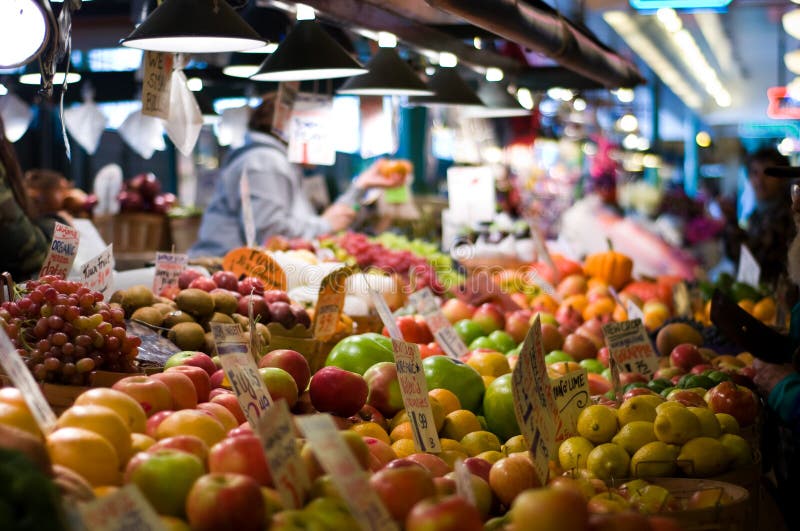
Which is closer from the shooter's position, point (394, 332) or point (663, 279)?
point (394, 332)

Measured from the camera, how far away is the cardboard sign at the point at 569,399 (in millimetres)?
2880

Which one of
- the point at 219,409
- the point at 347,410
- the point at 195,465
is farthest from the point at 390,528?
the point at 347,410

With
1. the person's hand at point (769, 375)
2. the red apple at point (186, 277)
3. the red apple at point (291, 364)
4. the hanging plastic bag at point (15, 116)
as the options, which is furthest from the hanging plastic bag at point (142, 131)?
the person's hand at point (769, 375)

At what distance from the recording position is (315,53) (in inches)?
156

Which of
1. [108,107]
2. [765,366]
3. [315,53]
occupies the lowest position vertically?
[765,366]

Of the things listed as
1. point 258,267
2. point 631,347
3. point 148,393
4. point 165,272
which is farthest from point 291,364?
point 258,267

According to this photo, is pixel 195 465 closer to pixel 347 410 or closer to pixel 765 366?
pixel 347 410

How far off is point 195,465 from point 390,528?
39 cm

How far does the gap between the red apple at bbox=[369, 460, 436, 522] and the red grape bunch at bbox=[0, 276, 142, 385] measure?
1.07 m

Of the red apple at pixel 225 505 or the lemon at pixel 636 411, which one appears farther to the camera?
the lemon at pixel 636 411

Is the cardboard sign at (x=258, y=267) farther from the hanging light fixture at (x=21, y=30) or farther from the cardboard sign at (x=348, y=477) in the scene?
the cardboard sign at (x=348, y=477)

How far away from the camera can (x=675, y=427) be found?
2779mm

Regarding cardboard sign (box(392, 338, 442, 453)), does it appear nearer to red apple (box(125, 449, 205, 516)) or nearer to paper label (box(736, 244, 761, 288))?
red apple (box(125, 449, 205, 516))

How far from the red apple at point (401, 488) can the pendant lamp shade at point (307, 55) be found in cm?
238
